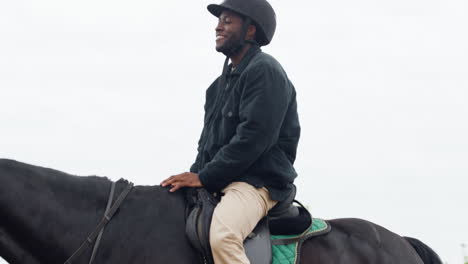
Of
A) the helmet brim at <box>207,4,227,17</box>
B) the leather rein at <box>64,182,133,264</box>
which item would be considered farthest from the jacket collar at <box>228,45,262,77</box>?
the leather rein at <box>64,182,133,264</box>

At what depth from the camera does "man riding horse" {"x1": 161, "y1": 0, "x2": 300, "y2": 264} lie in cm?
567

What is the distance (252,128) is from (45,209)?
1652 millimetres

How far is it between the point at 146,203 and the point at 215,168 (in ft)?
1.94

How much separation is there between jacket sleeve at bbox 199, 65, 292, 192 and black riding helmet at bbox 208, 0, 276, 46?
0.57 m

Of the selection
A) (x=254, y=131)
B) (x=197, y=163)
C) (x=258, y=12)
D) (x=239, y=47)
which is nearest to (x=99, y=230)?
(x=197, y=163)

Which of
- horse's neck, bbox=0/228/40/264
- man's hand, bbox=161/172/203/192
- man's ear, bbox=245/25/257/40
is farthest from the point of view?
man's ear, bbox=245/25/257/40

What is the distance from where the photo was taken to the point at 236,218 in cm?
561

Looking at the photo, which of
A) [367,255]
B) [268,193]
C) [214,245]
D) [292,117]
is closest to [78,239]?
[214,245]

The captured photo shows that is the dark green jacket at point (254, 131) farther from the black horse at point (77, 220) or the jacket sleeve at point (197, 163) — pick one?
the black horse at point (77, 220)

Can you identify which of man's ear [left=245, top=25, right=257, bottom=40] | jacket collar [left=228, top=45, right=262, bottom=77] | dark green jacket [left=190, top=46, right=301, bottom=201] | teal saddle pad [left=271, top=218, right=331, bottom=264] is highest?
man's ear [left=245, top=25, right=257, bottom=40]

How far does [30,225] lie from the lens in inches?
214

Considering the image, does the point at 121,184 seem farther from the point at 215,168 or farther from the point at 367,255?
the point at 367,255

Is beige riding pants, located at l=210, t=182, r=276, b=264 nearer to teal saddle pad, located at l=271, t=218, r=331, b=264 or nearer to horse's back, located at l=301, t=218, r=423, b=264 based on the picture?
teal saddle pad, located at l=271, t=218, r=331, b=264

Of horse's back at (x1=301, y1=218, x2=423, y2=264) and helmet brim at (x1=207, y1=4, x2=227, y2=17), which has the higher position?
helmet brim at (x1=207, y1=4, x2=227, y2=17)
